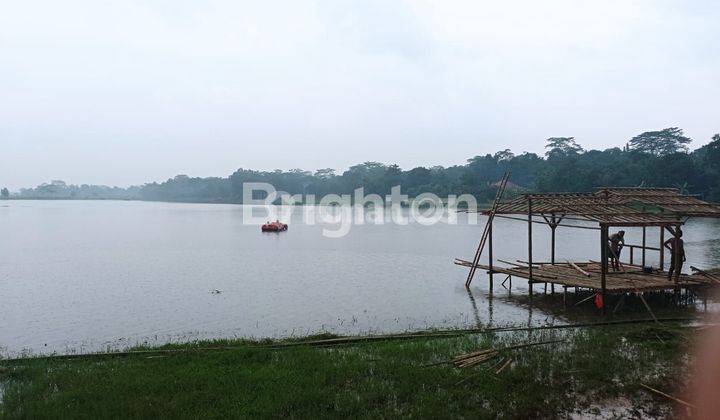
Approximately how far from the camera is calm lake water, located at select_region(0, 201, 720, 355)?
44.1 ft

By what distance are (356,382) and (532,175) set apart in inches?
3305

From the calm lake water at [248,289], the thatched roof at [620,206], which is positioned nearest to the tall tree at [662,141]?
the calm lake water at [248,289]

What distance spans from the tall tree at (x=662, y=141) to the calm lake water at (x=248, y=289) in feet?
160

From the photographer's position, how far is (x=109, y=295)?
1839 cm

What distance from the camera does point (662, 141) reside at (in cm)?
8119

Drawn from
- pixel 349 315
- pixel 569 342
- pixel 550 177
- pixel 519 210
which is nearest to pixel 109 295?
pixel 349 315

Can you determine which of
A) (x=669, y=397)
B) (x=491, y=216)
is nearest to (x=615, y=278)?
(x=491, y=216)

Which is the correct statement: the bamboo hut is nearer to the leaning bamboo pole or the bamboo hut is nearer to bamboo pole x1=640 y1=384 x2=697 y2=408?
the leaning bamboo pole

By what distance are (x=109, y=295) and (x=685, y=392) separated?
17.1 m

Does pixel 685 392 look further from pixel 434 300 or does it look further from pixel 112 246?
pixel 112 246

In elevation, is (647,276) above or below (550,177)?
below

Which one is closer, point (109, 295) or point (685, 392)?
point (685, 392)

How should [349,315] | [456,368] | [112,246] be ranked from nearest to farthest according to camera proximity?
1. [456,368]
2. [349,315]
3. [112,246]

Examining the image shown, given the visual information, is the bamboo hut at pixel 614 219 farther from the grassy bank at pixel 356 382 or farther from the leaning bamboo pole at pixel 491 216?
the grassy bank at pixel 356 382
